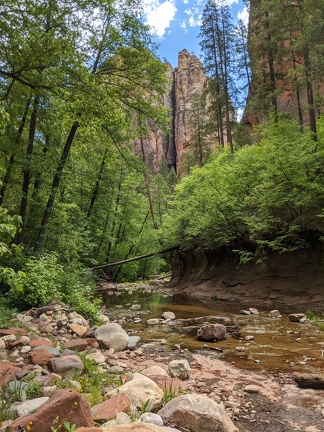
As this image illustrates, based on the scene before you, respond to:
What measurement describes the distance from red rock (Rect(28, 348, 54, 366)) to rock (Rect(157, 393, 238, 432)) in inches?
97.9

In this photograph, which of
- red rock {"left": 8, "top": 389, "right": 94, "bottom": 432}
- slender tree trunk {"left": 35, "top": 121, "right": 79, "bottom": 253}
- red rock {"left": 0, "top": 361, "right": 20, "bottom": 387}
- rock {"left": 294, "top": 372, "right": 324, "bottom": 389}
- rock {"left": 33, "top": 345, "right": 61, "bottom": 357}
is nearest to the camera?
red rock {"left": 8, "top": 389, "right": 94, "bottom": 432}

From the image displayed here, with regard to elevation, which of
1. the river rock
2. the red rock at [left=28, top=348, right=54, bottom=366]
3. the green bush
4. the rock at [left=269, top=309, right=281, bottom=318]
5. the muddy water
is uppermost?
the green bush

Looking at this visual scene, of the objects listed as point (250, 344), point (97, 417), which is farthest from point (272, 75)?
point (97, 417)

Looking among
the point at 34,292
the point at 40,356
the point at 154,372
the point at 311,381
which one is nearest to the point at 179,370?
the point at 154,372

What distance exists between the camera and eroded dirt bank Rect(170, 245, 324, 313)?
43.4ft

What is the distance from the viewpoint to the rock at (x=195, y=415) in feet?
11.1

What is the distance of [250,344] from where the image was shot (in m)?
7.82

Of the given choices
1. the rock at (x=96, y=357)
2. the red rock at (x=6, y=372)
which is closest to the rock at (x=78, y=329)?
the rock at (x=96, y=357)

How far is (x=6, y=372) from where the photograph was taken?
4414 millimetres

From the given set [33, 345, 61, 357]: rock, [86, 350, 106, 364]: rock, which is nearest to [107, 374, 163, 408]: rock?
[33, 345, 61, 357]: rock

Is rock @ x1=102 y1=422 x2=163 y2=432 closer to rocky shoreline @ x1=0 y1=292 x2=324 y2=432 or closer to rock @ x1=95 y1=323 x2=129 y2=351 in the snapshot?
rocky shoreline @ x1=0 y1=292 x2=324 y2=432

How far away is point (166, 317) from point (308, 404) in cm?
739

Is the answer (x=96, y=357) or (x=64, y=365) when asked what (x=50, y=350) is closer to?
(x=64, y=365)

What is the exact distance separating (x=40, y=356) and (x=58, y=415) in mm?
2725
